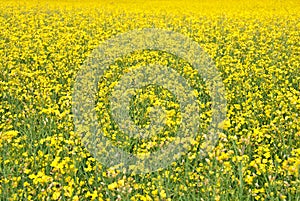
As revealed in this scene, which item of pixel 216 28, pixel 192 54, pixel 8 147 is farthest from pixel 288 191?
pixel 216 28

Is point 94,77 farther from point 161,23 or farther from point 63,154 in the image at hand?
point 161,23

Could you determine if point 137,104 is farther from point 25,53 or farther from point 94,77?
point 25,53

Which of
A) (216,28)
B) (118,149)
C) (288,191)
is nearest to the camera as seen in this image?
(288,191)

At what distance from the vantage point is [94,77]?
6879 mm

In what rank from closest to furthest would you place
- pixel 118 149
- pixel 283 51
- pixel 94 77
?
1. pixel 118 149
2. pixel 94 77
3. pixel 283 51

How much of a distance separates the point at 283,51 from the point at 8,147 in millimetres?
7008

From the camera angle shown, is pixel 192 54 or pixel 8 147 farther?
pixel 192 54

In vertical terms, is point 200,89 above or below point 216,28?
below

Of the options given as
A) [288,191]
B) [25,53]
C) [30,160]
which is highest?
[25,53]

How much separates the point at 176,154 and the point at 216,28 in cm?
899

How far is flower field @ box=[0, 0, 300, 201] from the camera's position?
3601 mm

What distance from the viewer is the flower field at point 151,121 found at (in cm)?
360

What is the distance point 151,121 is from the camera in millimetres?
5289

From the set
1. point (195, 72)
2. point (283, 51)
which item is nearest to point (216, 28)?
point (283, 51)
